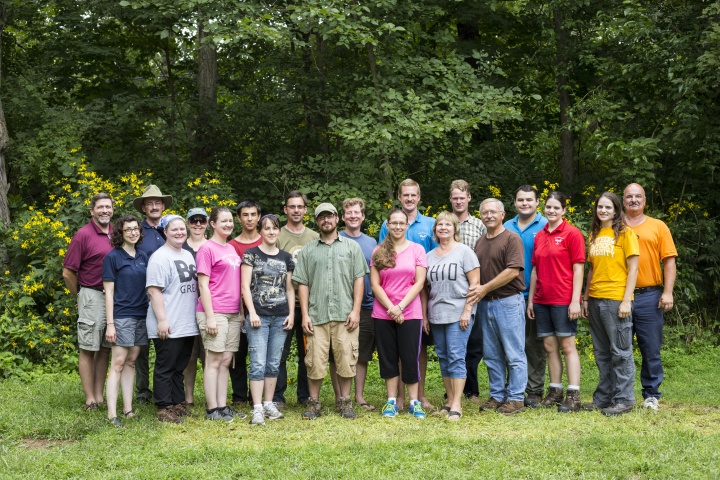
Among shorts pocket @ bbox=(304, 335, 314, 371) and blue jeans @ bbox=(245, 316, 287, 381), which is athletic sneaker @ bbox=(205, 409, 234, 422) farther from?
shorts pocket @ bbox=(304, 335, 314, 371)

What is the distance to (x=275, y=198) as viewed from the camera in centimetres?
1181

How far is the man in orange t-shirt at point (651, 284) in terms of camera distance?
6273mm

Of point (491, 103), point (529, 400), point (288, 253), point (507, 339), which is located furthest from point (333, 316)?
point (491, 103)

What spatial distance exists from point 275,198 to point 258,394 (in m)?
5.97

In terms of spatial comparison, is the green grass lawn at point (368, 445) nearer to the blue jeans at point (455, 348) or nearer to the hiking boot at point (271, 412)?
the hiking boot at point (271, 412)

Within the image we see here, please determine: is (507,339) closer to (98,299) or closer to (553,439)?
(553,439)

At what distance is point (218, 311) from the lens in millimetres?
6145

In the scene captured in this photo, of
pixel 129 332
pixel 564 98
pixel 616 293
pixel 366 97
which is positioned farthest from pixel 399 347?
pixel 564 98

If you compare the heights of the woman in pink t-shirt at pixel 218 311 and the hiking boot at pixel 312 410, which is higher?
the woman in pink t-shirt at pixel 218 311

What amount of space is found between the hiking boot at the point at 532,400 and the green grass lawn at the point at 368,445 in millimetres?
247

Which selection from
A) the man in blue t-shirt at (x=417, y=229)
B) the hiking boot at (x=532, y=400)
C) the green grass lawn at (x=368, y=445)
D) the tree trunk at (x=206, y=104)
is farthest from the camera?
the tree trunk at (x=206, y=104)

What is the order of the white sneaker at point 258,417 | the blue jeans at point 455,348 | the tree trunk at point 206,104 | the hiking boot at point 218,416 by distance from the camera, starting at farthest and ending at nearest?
the tree trunk at point 206,104, the blue jeans at point 455,348, the hiking boot at point 218,416, the white sneaker at point 258,417

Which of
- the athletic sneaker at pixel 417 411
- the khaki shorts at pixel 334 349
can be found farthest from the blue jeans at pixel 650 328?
the khaki shorts at pixel 334 349

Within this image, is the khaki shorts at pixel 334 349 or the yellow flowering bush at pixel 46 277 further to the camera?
the yellow flowering bush at pixel 46 277
